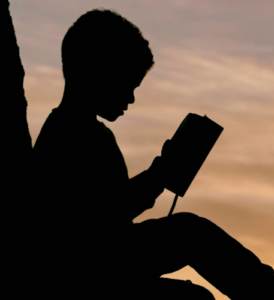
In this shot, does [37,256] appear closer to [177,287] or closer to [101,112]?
[177,287]

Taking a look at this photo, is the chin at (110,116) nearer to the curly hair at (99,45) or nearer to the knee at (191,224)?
the curly hair at (99,45)

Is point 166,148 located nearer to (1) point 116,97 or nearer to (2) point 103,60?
(1) point 116,97

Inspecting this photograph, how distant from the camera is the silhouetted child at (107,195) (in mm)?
A: 2959

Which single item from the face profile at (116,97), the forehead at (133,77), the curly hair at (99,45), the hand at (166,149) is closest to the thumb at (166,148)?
the hand at (166,149)

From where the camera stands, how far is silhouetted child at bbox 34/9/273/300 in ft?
9.71

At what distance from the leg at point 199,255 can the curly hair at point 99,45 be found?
3.86 feet

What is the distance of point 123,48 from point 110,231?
1.35 m

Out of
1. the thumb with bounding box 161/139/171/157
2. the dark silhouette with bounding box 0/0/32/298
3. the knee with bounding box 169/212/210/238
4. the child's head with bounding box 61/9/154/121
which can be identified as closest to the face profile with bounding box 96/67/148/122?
the child's head with bounding box 61/9/154/121

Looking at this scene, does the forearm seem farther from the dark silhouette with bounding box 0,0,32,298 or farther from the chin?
the dark silhouette with bounding box 0,0,32,298

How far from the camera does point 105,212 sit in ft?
10.0

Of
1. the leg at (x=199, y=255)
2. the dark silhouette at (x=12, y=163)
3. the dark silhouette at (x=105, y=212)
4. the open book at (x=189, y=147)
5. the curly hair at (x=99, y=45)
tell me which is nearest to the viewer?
the dark silhouette at (x=12, y=163)

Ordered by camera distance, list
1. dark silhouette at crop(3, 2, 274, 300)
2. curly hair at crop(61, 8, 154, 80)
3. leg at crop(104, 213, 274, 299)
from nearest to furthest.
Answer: dark silhouette at crop(3, 2, 274, 300) → leg at crop(104, 213, 274, 299) → curly hair at crop(61, 8, 154, 80)

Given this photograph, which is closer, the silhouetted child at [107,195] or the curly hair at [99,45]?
the silhouetted child at [107,195]

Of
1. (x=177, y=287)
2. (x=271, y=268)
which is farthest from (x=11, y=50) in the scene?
(x=271, y=268)
